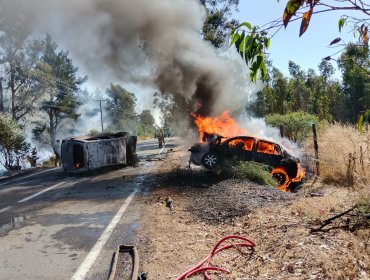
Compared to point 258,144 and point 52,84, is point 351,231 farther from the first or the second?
point 52,84

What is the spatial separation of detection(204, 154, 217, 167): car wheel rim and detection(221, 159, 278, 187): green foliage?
1.38 metres

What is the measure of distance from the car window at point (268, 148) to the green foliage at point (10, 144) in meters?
16.3

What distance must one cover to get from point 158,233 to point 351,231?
325 cm

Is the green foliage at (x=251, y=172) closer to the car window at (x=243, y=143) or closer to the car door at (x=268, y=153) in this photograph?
the car door at (x=268, y=153)

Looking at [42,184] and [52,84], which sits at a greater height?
[52,84]

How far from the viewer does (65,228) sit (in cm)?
711

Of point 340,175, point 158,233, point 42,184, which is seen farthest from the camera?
point 42,184

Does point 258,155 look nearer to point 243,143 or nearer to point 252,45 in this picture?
point 243,143

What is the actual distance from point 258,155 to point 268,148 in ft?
1.53

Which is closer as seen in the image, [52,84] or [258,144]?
[258,144]

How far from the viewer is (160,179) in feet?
43.0

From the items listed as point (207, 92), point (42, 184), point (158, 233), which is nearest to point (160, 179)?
point (42, 184)

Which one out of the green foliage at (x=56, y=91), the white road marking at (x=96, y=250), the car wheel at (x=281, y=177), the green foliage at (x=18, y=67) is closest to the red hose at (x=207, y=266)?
the white road marking at (x=96, y=250)

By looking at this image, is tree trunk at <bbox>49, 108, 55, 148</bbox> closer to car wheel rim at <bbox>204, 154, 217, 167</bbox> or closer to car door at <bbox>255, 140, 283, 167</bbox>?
car wheel rim at <bbox>204, 154, 217, 167</bbox>
